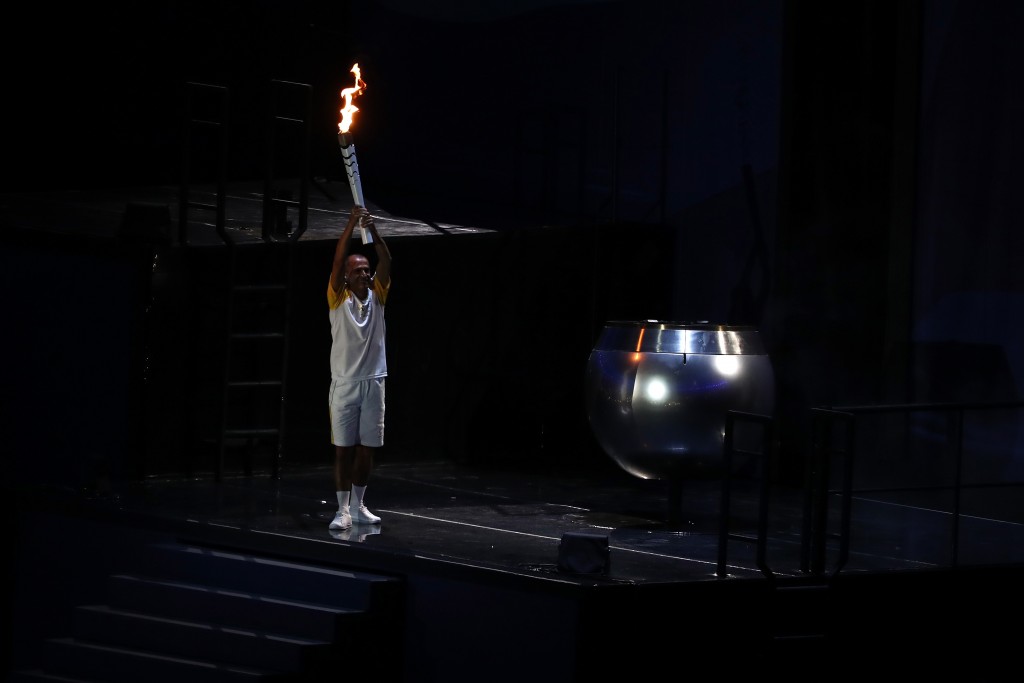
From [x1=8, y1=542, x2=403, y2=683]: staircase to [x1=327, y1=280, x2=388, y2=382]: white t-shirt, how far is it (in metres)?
1.28

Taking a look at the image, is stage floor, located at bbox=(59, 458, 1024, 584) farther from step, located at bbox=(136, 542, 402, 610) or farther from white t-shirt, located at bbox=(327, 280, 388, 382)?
white t-shirt, located at bbox=(327, 280, 388, 382)

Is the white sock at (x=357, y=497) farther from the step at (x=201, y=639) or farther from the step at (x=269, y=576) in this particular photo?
the step at (x=201, y=639)

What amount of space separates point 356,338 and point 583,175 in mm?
4789

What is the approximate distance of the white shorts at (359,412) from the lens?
31.3 feet

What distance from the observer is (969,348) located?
10.9m

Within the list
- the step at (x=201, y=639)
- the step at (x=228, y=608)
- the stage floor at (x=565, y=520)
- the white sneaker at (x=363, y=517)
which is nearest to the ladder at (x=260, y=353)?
the stage floor at (x=565, y=520)

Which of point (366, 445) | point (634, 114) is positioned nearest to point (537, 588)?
point (366, 445)

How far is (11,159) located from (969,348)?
25.1ft

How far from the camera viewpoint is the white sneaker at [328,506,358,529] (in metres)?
9.25

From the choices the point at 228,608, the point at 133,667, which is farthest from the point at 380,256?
the point at 133,667

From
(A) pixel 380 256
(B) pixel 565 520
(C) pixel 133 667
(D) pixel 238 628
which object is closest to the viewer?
(C) pixel 133 667

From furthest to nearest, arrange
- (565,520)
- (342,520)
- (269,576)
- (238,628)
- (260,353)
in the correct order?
(260,353) → (565,520) → (342,520) → (269,576) → (238,628)

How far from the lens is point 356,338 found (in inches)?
375

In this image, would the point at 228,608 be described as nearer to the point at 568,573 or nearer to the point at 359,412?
the point at 359,412
